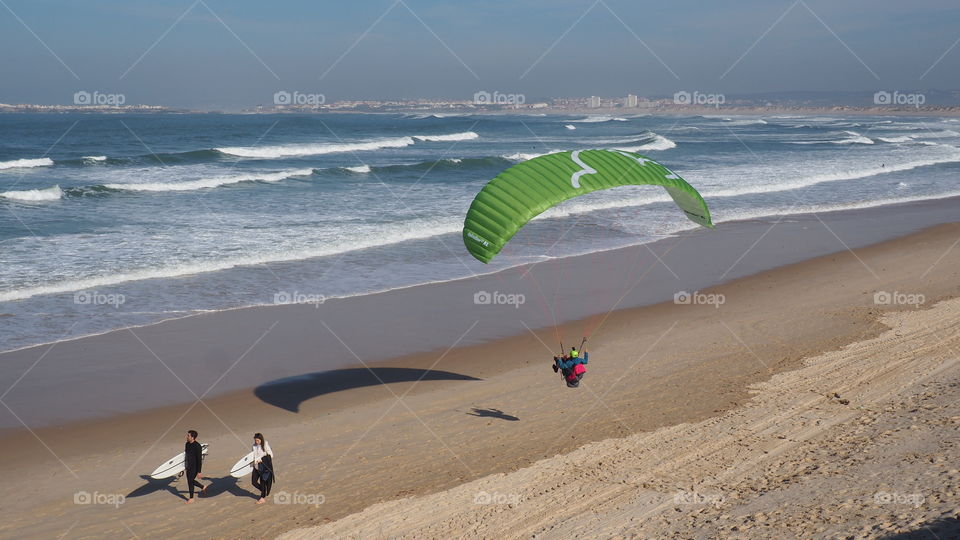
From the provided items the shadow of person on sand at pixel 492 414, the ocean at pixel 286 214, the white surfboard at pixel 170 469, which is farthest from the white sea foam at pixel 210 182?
the white surfboard at pixel 170 469

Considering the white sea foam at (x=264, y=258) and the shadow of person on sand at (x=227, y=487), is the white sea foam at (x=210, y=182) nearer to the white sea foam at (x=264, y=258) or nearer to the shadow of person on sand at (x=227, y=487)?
the white sea foam at (x=264, y=258)

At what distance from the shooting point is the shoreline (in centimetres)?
1099

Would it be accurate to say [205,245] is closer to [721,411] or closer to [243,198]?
[243,198]

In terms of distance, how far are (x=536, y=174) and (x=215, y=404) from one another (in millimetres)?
4907

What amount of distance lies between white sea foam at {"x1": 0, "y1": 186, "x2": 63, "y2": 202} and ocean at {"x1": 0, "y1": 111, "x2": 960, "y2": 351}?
0.09m

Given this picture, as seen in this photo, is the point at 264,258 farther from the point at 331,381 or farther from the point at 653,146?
the point at 653,146

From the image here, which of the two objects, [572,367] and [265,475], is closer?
[265,475]

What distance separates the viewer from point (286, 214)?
80.5ft

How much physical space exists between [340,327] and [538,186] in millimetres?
5083

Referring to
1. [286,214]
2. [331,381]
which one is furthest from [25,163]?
[331,381]

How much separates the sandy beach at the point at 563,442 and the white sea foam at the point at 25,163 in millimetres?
29613

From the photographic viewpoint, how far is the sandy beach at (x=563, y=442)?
22.9 ft

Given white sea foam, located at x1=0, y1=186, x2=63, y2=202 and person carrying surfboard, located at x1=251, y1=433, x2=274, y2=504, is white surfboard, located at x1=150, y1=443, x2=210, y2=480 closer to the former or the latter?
person carrying surfboard, located at x1=251, y1=433, x2=274, y2=504

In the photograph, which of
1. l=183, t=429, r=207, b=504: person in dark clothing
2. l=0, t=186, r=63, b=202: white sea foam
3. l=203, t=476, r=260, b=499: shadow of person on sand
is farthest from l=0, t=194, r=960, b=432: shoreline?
l=0, t=186, r=63, b=202: white sea foam
